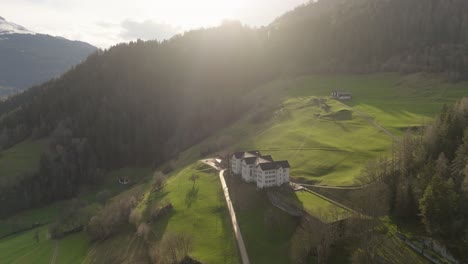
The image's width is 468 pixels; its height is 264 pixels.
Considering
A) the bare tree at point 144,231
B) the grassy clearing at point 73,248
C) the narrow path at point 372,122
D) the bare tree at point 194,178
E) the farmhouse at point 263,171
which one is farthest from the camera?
the narrow path at point 372,122

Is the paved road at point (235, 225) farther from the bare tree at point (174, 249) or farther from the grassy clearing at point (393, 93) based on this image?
the grassy clearing at point (393, 93)

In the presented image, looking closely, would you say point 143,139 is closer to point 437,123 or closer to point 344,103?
point 344,103

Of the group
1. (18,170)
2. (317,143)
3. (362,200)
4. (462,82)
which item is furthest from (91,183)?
(462,82)

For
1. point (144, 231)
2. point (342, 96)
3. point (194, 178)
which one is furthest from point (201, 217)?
point (342, 96)

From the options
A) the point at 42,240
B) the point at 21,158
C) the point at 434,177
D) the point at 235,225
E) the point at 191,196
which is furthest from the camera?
the point at 21,158

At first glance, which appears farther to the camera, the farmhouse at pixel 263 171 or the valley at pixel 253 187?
the farmhouse at pixel 263 171

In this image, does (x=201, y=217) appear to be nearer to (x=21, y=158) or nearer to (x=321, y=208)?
(x=321, y=208)

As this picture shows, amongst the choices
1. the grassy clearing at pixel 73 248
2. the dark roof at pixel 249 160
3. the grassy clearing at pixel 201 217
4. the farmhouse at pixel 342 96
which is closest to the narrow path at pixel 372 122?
the farmhouse at pixel 342 96
